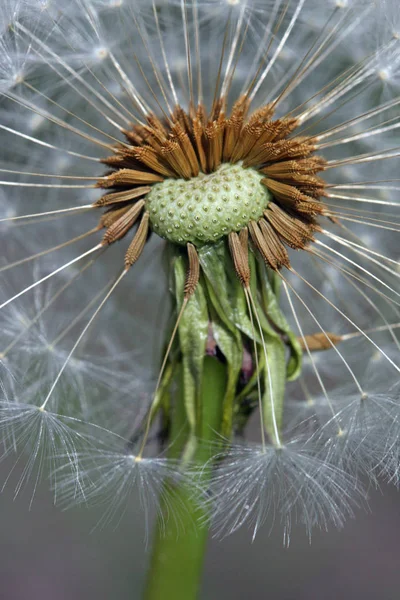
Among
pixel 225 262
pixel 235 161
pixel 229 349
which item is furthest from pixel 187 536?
pixel 235 161

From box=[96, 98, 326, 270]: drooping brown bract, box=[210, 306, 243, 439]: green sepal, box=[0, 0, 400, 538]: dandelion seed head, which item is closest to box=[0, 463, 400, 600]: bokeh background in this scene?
box=[0, 0, 400, 538]: dandelion seed head

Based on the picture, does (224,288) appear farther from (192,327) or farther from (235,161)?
(235,161)

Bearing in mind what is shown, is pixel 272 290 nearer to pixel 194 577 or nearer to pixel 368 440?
pixel 368 440

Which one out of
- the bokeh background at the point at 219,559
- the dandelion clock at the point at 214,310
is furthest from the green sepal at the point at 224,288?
the bokeh background at the point at 219,559

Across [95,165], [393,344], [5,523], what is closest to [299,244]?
[393,344]

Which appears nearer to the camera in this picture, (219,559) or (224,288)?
(224,288)

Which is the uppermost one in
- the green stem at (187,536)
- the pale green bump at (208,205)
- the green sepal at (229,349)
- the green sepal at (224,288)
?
the pale green bump at (208,205)

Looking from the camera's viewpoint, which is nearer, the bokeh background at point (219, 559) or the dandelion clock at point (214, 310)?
the dandelion clock at point (214, 310)

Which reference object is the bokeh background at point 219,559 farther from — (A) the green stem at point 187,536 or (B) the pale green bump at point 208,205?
(B) the pale green bump at point 208,205
